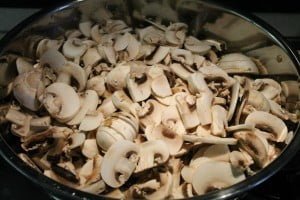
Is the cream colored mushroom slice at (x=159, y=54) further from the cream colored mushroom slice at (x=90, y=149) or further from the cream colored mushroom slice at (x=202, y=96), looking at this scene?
the cream colored mushroom slice at (x=90, y=149)

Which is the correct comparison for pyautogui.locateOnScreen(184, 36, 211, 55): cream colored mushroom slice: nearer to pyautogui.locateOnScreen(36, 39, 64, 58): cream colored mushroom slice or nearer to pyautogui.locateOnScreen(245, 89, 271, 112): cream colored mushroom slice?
pyautogui.locateOnScreen(245, 89, 271, 112): cream colored mushroom slice

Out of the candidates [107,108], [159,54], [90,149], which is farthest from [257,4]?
[90,149]

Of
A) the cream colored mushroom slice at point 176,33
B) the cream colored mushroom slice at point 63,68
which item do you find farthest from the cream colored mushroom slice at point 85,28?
the cream colored mushroom slice at point 176,33

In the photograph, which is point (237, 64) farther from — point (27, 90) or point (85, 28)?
point (27, 90)

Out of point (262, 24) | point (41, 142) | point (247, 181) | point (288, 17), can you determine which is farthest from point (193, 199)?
point (288, 17)

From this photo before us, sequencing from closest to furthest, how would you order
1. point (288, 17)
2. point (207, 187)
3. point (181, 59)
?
point (207, 187) → point (181, 59) → point (288, 17)

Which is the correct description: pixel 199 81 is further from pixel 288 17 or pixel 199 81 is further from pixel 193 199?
pixel 288 17
